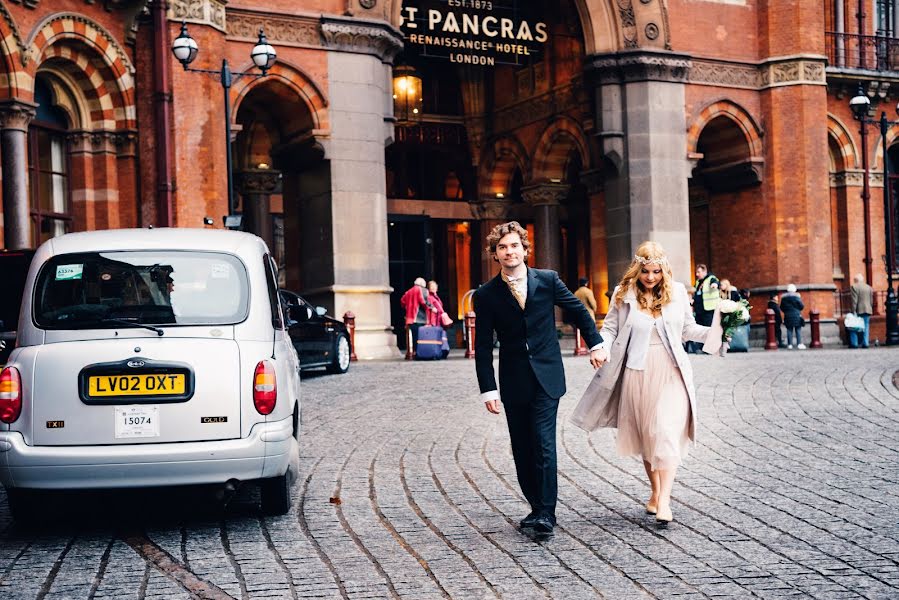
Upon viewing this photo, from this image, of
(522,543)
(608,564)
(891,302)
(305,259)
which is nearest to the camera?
(608,564)

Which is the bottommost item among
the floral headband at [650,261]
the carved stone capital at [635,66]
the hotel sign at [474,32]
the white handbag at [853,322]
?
the white handbag at [853,322]

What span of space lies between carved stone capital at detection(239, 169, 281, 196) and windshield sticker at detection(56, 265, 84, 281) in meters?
24.0

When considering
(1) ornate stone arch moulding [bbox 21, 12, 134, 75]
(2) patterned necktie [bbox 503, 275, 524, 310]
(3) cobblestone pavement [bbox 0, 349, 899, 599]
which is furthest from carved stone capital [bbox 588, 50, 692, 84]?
(2) patterned necktie [bbox 503, 275, 524, 310]

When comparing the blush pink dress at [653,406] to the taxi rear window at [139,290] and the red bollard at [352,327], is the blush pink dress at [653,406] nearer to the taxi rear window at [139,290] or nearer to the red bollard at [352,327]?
the taxi rear window at [139,290]

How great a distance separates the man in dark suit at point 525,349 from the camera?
6742 mm

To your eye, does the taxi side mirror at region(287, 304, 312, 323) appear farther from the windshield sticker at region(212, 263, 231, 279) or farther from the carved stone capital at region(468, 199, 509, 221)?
the carved stone capital at region(468, 199, 509, 221)

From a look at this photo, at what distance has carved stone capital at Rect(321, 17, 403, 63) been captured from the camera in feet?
82.4

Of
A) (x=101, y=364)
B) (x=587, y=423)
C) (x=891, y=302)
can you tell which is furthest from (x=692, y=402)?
(x=891, y=302)

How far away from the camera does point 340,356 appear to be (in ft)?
65.2

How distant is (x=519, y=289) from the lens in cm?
687

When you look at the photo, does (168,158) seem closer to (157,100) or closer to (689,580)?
(157,100)

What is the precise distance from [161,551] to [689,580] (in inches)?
111

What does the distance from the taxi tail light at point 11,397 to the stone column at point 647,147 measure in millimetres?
22903

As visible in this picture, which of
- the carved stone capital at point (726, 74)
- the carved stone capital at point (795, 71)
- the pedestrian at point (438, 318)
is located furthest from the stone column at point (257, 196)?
the carved stone capital at point (795, 71)
